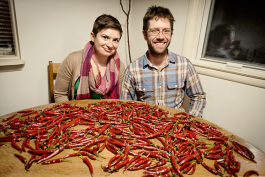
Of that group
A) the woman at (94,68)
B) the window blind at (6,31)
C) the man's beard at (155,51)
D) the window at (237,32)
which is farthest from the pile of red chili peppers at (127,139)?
the window at (237,32)

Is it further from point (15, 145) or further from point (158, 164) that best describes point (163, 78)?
point (15, 145)

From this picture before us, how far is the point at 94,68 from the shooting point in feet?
8.79

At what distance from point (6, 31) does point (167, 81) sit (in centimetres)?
278

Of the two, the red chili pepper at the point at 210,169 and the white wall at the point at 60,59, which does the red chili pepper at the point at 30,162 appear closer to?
the red chili pepper at the point at 210,169

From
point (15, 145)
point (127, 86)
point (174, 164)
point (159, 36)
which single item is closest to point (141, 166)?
point (174, 164)

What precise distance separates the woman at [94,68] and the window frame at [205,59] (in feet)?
4.85

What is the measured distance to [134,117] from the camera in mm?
1873

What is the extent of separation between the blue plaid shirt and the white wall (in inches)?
25.5

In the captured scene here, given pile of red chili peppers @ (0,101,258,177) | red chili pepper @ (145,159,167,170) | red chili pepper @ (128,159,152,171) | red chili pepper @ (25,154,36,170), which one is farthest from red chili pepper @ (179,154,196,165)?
red chili pepper @ (25,154,36,170)

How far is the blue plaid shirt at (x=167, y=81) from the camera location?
8.21 feet

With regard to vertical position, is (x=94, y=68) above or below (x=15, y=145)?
above

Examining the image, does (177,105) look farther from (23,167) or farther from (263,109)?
(23,167)

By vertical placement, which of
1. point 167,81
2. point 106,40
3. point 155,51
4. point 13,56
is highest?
point 106,40

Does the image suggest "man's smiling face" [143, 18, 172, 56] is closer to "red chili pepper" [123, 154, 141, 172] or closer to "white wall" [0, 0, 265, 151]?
"white wall" [0, 0, 265, 151]
